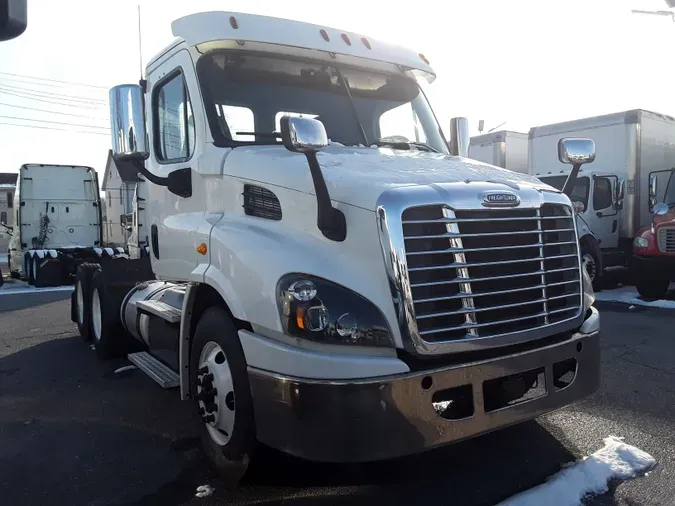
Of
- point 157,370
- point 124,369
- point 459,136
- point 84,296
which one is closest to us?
point 157,370

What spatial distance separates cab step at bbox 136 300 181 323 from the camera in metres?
4.40

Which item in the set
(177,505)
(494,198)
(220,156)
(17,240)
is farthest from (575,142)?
(17,240)

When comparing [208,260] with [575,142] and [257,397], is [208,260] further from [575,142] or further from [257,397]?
[575,142]

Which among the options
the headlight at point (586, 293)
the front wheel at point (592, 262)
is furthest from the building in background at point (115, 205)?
the headlight at point (586, 293)

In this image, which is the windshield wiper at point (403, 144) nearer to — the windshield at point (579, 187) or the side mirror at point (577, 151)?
the side mirror at point (577, 151)

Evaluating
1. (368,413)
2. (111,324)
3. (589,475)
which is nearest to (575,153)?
(589,475)

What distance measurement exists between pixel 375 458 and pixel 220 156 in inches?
84.3

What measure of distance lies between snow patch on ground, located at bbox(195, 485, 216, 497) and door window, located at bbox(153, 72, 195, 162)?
2199 mm

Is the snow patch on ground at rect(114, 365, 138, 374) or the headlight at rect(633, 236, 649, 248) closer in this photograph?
the snow patch on ground at rect(114, 365, 138, 374)

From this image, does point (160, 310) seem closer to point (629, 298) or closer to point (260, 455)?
point (260, 455)

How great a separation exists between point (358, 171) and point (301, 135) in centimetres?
50

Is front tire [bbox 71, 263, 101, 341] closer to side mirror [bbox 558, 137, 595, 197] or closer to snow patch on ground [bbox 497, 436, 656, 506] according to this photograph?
side mirror [bbox 558, 137, 595, 197]

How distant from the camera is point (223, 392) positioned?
3.42m

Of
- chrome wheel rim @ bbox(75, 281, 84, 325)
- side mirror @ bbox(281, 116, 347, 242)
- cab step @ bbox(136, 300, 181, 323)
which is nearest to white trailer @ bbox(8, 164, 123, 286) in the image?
chrome wheel rim @ bbox(75, 281, 84, 325)
